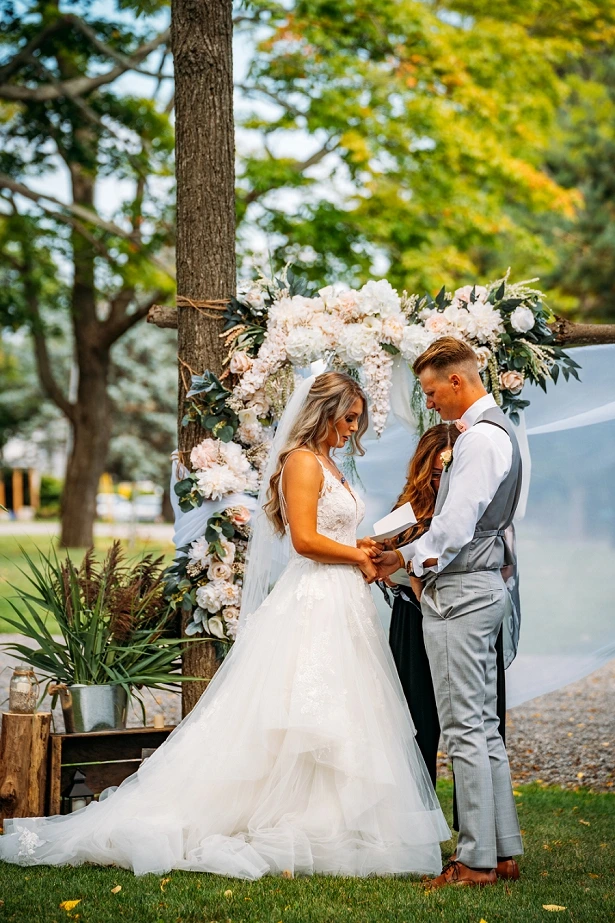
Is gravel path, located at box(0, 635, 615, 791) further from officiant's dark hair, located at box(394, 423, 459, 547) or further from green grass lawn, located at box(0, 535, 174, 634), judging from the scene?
officiant's dark hair, located at box(394, 423, 459, 547)

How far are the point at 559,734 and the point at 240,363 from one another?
4861mm

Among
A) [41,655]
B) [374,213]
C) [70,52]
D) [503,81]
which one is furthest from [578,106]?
[41,655]

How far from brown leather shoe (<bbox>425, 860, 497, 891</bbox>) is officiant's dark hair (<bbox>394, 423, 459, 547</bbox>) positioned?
1.47 meters

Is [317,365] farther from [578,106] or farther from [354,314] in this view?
[578,106]

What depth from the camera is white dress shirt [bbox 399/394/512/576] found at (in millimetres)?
3828

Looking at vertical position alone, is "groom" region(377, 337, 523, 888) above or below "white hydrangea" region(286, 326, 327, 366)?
below

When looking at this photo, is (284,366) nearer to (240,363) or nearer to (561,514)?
(240,363)

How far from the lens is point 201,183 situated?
546cm

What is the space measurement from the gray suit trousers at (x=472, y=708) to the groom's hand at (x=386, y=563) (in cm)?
45

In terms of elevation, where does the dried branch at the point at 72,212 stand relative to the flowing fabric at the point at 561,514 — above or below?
above

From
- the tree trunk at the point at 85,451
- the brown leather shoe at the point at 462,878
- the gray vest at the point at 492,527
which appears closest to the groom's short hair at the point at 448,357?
the gray vest at the point at 492,527

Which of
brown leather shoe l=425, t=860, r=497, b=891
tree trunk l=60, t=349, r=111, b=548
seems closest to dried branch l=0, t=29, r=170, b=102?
tree trunk l=60, t=349, r=111, b=548

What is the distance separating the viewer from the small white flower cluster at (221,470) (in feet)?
16.7

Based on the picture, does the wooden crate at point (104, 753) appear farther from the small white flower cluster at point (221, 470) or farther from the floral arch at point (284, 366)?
the small white flower cluster at point (221, 470)
